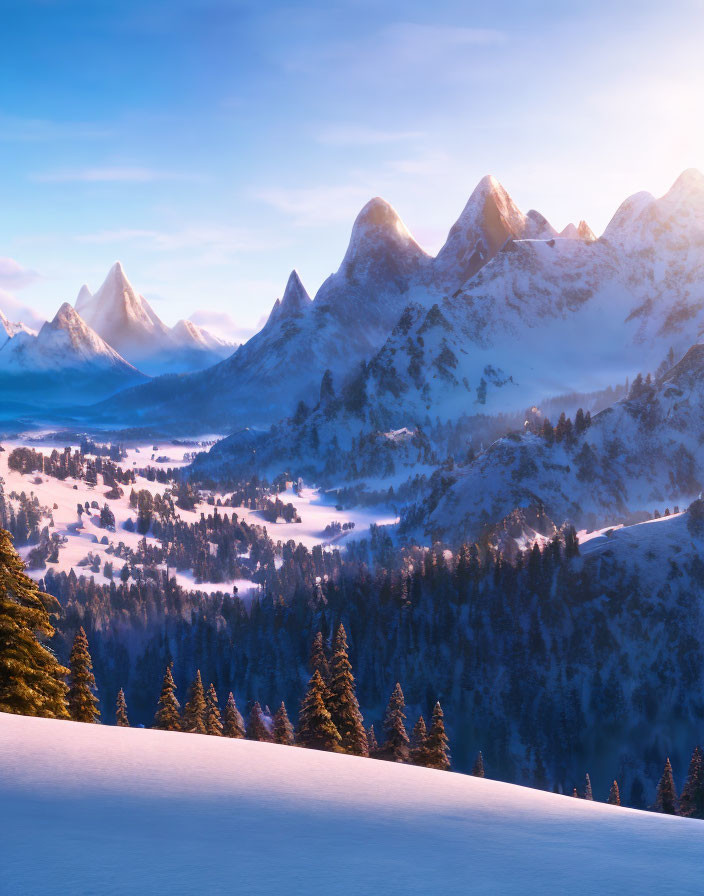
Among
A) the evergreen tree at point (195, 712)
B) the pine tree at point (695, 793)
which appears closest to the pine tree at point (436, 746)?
the evergreen tree at point (195, 712)

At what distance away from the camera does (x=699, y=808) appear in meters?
63.4

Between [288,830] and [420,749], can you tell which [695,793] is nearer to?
[420,749]

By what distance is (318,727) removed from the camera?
1770 inches

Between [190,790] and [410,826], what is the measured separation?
14.3ft

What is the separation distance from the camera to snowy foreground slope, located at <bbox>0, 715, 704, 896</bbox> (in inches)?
474

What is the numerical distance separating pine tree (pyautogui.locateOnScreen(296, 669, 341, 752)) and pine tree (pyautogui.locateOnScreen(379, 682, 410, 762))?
18.6 feet

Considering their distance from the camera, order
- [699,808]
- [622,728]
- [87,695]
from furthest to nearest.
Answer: [622,728] → [699,808] → [87,695]

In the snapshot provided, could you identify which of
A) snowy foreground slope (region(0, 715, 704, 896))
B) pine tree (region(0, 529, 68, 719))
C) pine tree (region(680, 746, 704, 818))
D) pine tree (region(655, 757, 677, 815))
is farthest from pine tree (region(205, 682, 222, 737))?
snowy foreground slope (region(0, 715, 704, 896))

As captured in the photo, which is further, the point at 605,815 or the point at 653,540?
the point at 653,540

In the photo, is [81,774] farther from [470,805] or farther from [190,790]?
[470,805]

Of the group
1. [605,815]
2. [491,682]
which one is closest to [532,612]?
[491,682]

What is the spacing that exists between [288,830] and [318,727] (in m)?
31.9

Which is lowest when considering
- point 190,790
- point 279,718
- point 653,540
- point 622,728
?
point 622,728

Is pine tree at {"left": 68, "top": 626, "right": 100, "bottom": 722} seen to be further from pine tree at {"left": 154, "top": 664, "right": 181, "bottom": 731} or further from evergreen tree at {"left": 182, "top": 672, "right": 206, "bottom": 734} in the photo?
evergreen tree at {"left": 182, "top": 672, "right": 206, "bottom": 734}
